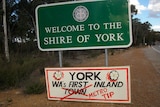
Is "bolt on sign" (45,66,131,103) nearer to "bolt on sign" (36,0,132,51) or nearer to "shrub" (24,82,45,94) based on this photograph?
"bolt on sign" (36,0,132,51)

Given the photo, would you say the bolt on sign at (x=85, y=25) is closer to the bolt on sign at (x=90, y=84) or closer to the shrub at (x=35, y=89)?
the bolt on sign at (x=90, y=84)

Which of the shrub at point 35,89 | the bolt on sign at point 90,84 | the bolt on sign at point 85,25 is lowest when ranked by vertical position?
the shrub at point 35,89

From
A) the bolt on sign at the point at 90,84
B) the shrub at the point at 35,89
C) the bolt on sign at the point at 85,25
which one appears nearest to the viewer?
the bolt on sign at the point at 85,25

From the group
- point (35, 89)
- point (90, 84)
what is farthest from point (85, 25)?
point (35, 89)

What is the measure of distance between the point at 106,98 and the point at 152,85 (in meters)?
4.12

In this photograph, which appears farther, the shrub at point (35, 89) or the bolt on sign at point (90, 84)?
the shrub at point (35, 89)

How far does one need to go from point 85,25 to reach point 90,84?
3.64 ft

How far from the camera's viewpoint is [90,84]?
516cm

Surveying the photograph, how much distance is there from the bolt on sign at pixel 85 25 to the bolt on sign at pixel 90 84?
18.1 inches

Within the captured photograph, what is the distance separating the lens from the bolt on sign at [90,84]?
4926 mm

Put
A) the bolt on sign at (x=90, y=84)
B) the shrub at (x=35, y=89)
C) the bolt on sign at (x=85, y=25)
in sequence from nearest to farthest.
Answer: the bolt on sign at (x=85, y=25) → the bolt on sign at (x=90, y=84) → the shrub at (x=35, y=89)

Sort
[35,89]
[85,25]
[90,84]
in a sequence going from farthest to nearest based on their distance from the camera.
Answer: [35,89]
[90,84]
[85,25]

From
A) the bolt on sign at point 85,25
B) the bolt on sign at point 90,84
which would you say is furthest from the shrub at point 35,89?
the bolt on sign at point 85,25

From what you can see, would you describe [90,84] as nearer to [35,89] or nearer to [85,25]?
[85,25]
